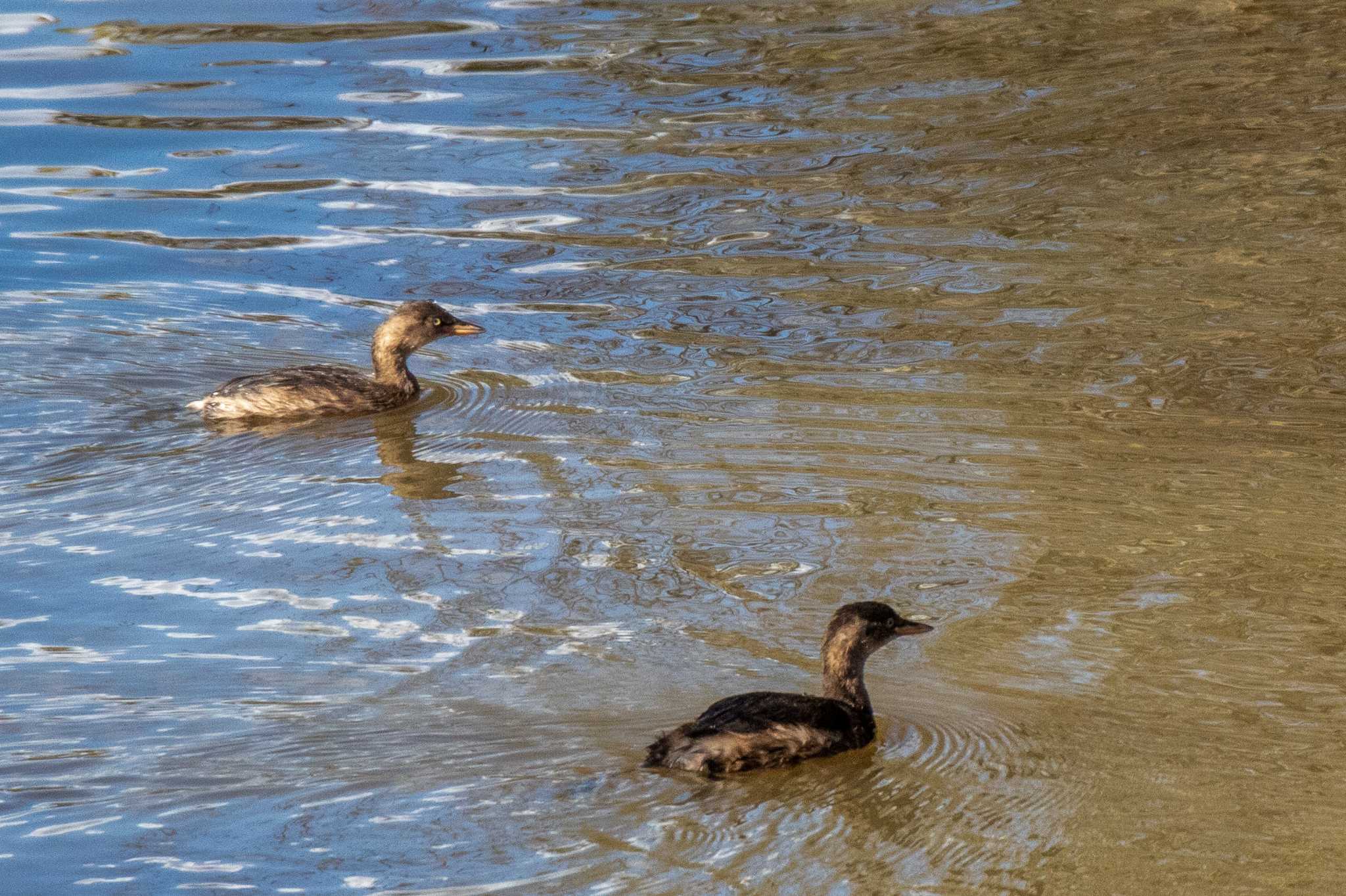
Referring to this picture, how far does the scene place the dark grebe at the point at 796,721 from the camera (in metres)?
5.53

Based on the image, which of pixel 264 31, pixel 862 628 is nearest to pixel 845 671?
pixel 862 628

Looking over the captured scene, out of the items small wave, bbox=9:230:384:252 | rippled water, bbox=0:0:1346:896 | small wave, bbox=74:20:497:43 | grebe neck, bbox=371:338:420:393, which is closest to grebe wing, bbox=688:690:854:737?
rippled water, bbox=0:0:1346:896

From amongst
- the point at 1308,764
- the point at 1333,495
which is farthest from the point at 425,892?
the point at 1333,495

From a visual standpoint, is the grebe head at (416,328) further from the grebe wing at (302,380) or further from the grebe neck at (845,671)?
the grebe neck at (845,671)

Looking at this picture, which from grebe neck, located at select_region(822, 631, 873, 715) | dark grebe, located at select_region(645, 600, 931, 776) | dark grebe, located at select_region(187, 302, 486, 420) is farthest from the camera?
dark grebe, located at select_region(187, 302, 486, 420)

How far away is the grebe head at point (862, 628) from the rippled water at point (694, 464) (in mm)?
267

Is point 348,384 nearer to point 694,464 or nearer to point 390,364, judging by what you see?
point 390,364

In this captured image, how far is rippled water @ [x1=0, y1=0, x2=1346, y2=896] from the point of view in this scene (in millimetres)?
5375

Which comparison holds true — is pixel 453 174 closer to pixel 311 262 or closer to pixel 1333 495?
pixel 311 262

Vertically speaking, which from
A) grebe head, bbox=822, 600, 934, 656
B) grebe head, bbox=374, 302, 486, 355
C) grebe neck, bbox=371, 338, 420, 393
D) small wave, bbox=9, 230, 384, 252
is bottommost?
grebe head, bbox=822, 600, 934, 656

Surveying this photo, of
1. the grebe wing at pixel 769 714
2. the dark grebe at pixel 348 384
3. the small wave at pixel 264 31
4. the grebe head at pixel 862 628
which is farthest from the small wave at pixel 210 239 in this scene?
the grebe wing at pixel 769 714

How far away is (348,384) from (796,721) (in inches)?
186

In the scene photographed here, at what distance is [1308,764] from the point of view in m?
5.61

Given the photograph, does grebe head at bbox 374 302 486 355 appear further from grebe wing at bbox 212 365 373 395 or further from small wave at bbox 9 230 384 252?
small wave at bbox 9 230 384 252
